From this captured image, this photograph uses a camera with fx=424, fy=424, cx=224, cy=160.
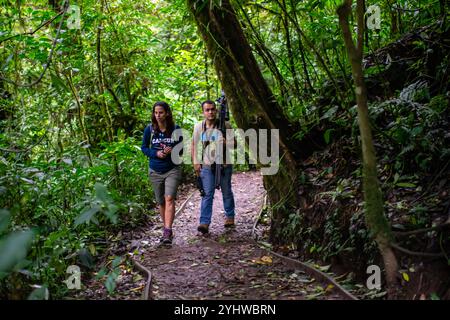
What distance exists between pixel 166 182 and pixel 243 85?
5.93 feet

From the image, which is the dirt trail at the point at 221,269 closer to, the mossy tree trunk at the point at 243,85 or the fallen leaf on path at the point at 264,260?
the fallen leaf on path at the point at 264,260

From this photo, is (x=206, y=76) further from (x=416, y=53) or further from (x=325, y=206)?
(x=325, y=206)

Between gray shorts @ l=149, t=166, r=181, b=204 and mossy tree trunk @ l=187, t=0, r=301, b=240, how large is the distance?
1214 mm

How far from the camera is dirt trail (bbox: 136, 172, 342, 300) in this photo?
14.0ft

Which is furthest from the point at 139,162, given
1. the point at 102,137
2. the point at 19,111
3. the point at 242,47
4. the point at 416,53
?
the point at 416,53

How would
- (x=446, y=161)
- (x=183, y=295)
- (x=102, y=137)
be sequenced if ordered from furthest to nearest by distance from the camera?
1. (x=102, y=137)
2. (x=183, y=295)
3. (x=446, y=161)

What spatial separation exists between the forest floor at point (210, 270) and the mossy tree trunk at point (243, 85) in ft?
2.59

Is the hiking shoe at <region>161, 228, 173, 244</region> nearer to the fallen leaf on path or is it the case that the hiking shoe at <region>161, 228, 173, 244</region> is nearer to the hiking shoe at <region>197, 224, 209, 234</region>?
the hiking shoe at <region>197, 224, 209, 234</region>

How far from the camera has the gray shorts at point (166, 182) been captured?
623 cm

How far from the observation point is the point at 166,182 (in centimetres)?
626

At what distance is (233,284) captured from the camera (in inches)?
179

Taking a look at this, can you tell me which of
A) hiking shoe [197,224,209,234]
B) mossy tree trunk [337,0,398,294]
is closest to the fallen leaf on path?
hiking shoe [197,224,209,234]
